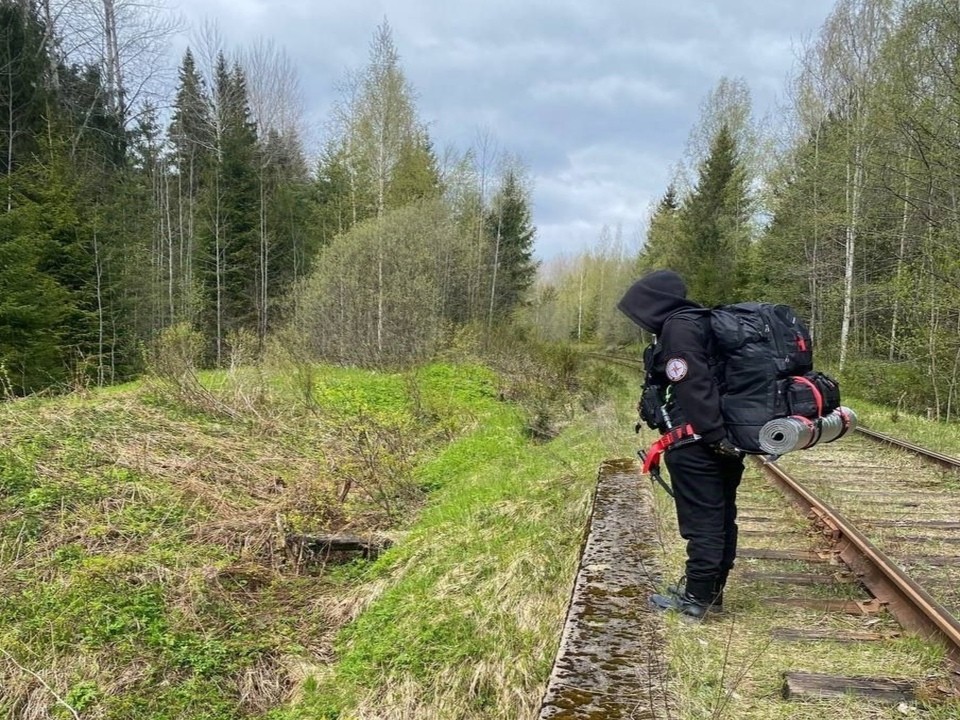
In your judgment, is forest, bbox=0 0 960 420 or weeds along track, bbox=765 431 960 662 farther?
forest, bbox=0 0 960 420

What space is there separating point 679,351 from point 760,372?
407 millimetres

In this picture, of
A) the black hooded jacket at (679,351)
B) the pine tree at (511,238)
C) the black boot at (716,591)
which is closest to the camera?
the black hooded jacket at (679,351)

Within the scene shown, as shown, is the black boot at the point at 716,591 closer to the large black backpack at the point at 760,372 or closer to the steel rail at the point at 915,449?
the large black backpack at the point at 760,372

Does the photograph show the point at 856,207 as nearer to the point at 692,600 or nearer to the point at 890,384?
the point at 890,384

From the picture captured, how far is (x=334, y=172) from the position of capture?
35156mm

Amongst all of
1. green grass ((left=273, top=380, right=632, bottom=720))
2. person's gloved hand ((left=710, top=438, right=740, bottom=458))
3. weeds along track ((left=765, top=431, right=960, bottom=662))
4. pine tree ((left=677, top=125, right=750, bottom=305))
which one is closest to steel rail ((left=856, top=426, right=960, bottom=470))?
weeds along track ((left=765, top=431, right=960, bottom=662))

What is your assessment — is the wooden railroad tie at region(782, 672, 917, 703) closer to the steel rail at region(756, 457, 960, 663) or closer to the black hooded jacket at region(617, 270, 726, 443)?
the steel rail at region(756, 457, 960, 663)

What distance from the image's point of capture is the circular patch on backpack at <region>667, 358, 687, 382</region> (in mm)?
3295

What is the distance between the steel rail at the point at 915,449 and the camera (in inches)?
310

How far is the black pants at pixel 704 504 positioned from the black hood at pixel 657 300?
67 centimetres

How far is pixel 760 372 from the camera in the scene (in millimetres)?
3303

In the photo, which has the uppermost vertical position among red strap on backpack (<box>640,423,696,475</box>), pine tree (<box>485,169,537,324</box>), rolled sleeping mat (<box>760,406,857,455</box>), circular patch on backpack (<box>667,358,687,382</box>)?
pine tree (<box>485,169,537,324</box>)

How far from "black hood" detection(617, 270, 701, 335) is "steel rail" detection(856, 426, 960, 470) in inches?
245

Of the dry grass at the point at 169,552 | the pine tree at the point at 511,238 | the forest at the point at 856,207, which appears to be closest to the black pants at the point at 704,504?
the dry grass at the point at 169,552
